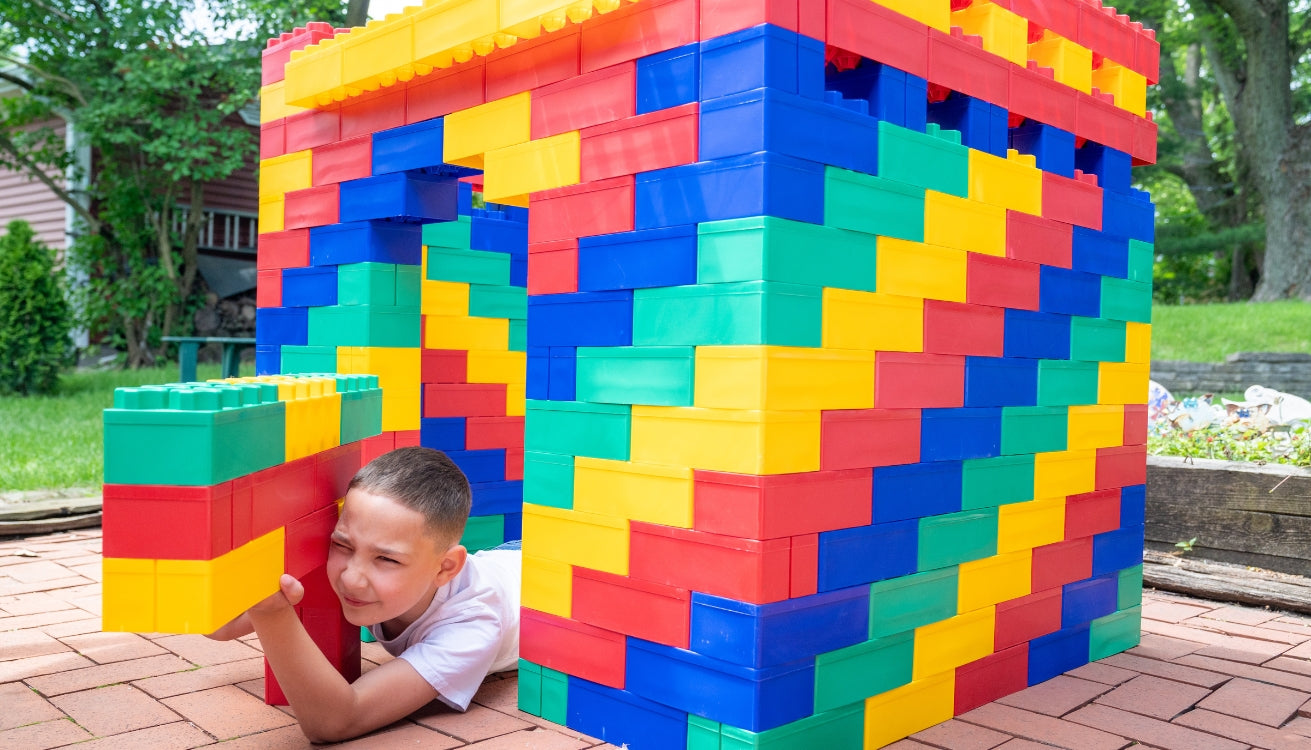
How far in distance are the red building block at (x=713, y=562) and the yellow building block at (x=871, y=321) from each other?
472 millimetres

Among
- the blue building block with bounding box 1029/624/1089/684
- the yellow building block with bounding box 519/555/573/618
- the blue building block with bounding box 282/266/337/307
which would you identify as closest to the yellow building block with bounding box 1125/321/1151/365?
the blue building block with bounding box 1029/624/1089/684

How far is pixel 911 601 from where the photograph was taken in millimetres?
2426

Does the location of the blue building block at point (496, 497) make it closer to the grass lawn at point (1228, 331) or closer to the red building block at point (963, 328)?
the red building block at point (963, 328)

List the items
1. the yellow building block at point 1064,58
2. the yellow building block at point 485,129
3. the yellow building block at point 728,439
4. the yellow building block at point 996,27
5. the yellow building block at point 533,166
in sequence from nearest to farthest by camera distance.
→ 1. the yellow building block at point 728,439
2. the yellow building block at point 533,166
3. the yellow building block at point 485,129
4. the yellow building block at point 996,27
5. the yellow building block at point 1064,58

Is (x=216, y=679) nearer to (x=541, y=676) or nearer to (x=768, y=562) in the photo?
(x=541, y=676)

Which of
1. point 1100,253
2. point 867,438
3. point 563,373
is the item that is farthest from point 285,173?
point 1100,253

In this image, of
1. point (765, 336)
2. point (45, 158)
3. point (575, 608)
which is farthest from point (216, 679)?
point (45, 158)

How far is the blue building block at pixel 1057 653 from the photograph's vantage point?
9.39 ft

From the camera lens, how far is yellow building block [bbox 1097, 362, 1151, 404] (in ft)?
10.2

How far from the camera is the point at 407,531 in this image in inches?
89.9

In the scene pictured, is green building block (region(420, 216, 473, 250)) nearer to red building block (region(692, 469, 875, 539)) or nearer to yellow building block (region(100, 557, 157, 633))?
red building block (region(692, 469, 875, 539))

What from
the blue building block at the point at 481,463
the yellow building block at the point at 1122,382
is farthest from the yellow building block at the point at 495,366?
the yellow building block at the point at 1122,382

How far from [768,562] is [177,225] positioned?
15.4 meters

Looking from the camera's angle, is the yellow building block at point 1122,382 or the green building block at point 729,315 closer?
the green building block at point 729,315
